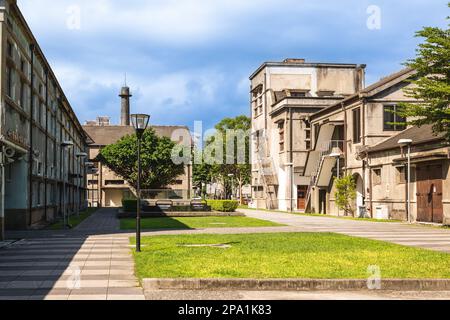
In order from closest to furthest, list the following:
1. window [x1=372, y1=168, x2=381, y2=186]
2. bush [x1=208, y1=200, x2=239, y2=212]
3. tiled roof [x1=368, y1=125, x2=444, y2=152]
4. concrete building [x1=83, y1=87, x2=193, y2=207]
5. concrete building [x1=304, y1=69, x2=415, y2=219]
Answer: tiled roof [x1=368, y1=125, x2=444, y2=152]
window [x1=372, y1=168, x2=381, y2=186]
concrete building [x1=304, y1=69, x2=415, y2=219]
bush [x1=208, y1=200, x2=239, y2=212]
concrete building [x1=83, y1=87, x2=193, y2=207]

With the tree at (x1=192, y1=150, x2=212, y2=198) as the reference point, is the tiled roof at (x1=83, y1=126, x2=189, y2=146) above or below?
above

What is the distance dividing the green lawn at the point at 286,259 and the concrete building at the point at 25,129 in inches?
317

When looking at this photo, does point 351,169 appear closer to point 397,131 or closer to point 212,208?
point 397,131

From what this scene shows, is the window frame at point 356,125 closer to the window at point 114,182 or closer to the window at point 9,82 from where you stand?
the window at point 9,82

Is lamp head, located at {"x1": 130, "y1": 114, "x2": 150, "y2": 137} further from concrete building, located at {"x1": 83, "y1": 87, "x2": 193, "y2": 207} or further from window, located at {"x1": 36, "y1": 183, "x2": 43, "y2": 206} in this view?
concrete building, located at {"x1": 83, "y1": 87, "x2": 193, "y2": 207}

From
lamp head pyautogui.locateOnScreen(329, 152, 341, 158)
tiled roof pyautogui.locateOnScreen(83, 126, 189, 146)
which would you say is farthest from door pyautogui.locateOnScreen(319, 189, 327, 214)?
tiled roof pyautogui.locateOnScreen(83, 126, 189, 146)

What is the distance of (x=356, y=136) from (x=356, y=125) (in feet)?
2.48

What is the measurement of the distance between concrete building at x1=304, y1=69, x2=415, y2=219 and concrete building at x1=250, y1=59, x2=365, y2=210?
15.5 ft

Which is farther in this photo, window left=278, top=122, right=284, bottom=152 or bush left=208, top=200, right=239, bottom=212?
window left=278, top=122, right=284, bottom=152

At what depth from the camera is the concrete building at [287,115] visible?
53.8m

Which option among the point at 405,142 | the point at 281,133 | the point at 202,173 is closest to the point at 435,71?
the point at 405,142

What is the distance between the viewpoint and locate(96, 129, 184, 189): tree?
71.7 metres

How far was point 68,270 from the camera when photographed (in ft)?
41.8
